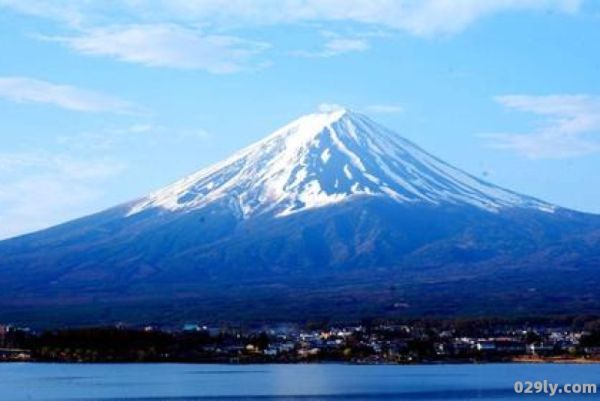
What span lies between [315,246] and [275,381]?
1922 inches

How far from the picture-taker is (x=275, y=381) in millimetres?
34281

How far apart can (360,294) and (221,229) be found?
66.7ft

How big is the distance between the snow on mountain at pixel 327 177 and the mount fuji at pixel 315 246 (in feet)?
0.46

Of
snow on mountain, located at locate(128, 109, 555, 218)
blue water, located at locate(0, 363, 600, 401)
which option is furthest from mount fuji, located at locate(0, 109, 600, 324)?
blue water, located at locate(0, 363, 600, 401)

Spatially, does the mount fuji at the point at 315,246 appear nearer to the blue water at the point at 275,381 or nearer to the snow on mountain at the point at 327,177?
the snow on mountain at the point at 327,177

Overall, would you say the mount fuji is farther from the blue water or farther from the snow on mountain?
the blue water

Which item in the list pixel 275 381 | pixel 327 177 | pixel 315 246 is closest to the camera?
pixel 275 381

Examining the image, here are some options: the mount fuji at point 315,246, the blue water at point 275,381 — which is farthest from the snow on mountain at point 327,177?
the blue water at point 275,381

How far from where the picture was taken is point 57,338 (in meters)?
47.0

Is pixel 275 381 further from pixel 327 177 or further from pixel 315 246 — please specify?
pixel 327 177

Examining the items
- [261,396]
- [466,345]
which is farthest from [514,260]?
[261,396]

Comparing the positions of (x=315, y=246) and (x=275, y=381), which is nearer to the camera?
(x=275, y=381)

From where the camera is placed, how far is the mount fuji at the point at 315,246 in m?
65.4

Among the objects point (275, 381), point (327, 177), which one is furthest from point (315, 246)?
point (275, 381)
